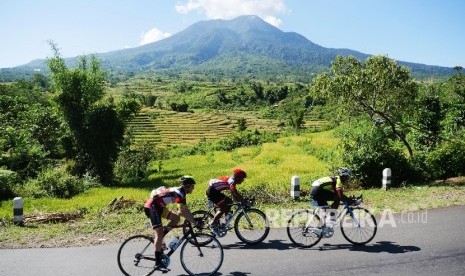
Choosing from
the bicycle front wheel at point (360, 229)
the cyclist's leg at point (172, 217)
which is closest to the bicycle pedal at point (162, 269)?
the cyclist's leg at point (172, 217)

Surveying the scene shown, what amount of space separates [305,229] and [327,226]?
519 millimetres

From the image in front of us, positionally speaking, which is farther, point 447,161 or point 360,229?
point 447,161

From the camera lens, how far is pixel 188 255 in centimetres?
762

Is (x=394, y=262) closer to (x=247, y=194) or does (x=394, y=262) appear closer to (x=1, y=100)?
(x=247, y=194)

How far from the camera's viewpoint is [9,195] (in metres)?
23.2

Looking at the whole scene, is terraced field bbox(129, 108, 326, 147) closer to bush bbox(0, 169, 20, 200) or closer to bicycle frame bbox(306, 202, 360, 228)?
bush bbox(0, 169, 20, 200)

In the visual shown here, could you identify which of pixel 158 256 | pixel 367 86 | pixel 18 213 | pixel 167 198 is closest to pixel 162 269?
pixel 158 256

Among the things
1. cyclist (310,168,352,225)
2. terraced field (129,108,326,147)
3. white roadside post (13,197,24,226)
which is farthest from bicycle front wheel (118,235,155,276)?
terraced field (129,108,326,147)

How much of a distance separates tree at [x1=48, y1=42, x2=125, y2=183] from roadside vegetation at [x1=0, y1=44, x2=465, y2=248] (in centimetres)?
8

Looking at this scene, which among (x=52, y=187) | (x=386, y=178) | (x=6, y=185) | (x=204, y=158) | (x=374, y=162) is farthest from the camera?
(x=204, y=158)

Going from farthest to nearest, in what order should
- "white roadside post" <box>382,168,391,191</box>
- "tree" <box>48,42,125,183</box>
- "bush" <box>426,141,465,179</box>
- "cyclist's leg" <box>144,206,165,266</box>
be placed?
1. "tree" <box>48,42,125,183</box>
2. "bush" <box>426,141,465,179</box>
3. "white roadside post" <box>382,168,391,191</box>
4. "cyclist's leg" <box>144,206,165,266</box>

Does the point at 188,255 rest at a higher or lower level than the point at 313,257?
higher

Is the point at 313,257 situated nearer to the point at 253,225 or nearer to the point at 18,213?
the point at 253,225

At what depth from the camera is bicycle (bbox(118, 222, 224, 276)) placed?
7.42 meters
